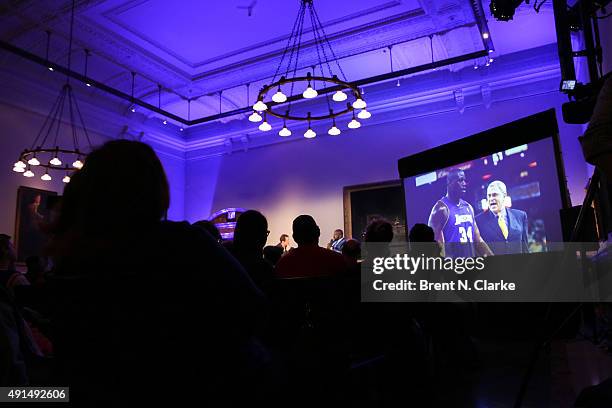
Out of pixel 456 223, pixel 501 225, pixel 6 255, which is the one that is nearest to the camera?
pixel 6 255

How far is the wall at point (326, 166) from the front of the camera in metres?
8.11

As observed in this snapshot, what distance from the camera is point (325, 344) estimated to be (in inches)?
79.6

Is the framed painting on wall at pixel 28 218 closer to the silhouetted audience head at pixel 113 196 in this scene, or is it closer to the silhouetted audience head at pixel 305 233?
the silhouetted audience head at pixel 305 233

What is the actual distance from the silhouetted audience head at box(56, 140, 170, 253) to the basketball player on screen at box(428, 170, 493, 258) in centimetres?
557

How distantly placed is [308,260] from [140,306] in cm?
165

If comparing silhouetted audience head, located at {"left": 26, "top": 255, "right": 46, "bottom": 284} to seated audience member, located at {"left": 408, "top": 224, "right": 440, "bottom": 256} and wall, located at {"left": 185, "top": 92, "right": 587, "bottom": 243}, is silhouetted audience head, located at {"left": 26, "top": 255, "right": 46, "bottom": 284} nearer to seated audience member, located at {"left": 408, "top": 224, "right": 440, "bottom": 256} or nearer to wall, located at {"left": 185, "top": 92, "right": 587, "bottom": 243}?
seated audience member, located at {"left": 408, "top": 224, "right": 440, "bottom": 256}

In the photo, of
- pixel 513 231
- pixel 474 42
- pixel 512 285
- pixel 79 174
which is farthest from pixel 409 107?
pixel 79 174

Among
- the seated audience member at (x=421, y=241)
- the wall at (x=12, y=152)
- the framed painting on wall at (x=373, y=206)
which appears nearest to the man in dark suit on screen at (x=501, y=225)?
the framed painting on wall at (x=373, y=206)

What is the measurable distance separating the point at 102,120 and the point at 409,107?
6.25 metres

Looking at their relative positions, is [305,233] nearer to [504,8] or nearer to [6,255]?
[6,255]

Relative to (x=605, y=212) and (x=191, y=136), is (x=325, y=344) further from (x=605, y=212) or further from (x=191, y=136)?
(x=191, y=136)

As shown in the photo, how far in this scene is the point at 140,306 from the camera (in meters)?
1.00

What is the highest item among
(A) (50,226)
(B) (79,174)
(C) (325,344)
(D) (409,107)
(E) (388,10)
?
(E) (388,10)

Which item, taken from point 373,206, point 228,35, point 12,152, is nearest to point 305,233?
point 228,35
